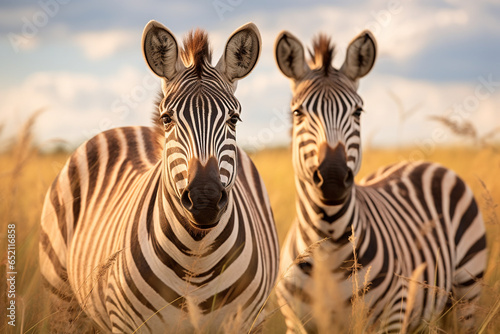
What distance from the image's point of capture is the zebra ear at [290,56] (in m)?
5.18

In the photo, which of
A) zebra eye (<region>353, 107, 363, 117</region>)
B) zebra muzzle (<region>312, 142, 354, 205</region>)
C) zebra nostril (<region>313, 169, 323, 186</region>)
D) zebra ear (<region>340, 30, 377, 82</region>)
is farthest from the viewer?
zebra ear (<region>340, 30, 377, 82</region>)

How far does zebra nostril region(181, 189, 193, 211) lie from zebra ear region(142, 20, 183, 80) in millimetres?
1056

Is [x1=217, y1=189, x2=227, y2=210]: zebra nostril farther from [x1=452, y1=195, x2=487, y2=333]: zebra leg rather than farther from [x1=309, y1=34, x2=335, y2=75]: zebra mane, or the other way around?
[x1=452, y1=195, x2=487, y2=333]: zebra leg

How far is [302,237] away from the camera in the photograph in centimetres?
487

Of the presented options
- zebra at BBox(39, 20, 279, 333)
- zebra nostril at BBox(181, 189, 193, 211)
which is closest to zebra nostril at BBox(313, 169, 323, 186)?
zebra at BBox(39, 20, 279, 333)

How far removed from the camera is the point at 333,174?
171 inches

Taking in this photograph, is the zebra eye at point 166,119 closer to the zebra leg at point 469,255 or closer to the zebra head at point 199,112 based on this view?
the zebra head at point 199,112

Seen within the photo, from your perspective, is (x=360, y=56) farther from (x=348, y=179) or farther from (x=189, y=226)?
(x=189, y=226)

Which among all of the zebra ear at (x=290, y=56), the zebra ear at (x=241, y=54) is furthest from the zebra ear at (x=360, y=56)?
the zebra ear at (x=241, y=54)

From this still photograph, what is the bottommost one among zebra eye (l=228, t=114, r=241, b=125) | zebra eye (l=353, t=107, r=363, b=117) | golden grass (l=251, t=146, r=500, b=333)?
golden grass (l=251, t=146, r=500, b=333)

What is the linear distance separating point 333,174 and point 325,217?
53 centimetres

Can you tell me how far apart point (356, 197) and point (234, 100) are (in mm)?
2066

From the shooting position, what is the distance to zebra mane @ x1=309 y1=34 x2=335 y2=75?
200 inches

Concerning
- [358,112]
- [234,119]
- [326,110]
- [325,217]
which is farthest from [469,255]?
[234,119]
